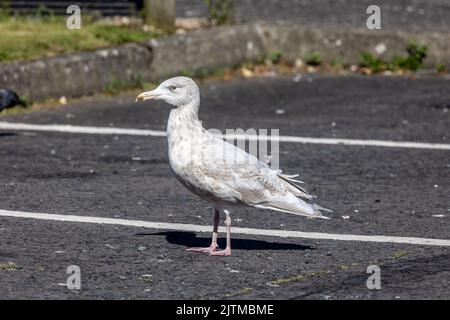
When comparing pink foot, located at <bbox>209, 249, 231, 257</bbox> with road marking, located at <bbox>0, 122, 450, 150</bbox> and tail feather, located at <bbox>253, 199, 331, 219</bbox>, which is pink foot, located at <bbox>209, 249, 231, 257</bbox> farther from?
road marking, located at <bbox>0, 122, 450, 150</bbox>

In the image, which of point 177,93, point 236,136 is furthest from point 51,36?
point 177,93

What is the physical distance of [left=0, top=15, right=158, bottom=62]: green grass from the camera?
→ 11555 mm

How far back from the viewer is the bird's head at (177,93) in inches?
A: 264

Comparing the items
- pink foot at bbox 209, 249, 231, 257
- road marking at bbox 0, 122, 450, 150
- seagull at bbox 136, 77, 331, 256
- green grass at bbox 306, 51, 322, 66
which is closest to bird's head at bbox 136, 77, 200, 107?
seagull at bbox 136, 77, 331, 256

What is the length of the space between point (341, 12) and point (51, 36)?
4943 millimetres

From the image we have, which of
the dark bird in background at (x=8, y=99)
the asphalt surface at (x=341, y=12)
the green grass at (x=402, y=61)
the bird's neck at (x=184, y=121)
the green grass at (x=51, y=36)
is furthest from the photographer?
the asphalt surface at (x=341, y=12)

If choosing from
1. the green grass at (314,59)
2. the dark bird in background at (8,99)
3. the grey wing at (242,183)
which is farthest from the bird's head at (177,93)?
the green grass at (314,59)

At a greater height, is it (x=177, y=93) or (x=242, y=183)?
(x=177, y=93)

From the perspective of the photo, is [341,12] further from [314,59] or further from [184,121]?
[184,121]

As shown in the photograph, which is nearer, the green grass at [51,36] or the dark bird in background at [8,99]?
the dark bird in background at [8,99]

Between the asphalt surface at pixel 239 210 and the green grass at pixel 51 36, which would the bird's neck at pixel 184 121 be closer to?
the asphalt surface at pixel 239 210

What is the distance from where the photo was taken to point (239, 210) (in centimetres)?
765

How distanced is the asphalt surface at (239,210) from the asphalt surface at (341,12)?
232 cm

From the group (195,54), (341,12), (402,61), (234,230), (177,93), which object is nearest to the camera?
(177,93)
